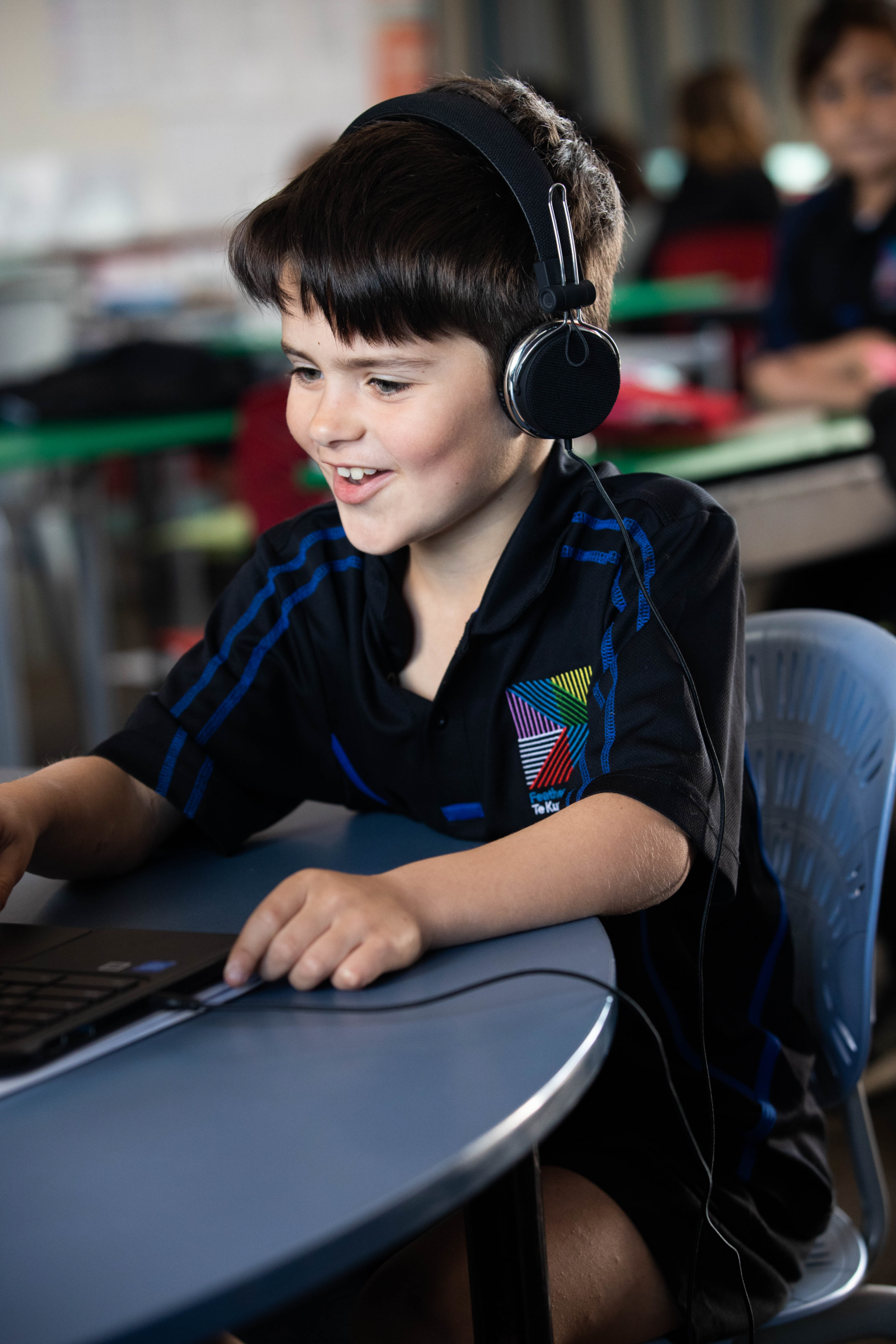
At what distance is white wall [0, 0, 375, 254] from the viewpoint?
626 cm

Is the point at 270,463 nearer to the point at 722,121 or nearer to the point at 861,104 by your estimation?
the point at 861,104

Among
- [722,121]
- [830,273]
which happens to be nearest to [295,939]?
[830,273]

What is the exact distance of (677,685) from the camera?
0.73 metres

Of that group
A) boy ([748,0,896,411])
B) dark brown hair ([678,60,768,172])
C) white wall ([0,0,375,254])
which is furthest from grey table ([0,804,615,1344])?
white wall ([0,0,375,254])

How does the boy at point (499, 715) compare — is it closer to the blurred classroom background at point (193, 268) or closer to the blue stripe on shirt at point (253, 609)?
the blue stripe on shirt at point (253, 609)

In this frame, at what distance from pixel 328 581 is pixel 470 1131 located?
52 cm

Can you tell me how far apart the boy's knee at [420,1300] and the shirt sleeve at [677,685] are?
26 cm

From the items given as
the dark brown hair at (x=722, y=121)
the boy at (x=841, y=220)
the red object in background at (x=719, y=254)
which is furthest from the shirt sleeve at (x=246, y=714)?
the dark brown hair at (x=722, y=121)

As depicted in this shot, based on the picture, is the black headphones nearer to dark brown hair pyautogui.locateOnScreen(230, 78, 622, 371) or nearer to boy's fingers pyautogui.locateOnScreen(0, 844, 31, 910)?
dark brown hair pyautogui.locateOnScreen(230, 78, 622, 371)

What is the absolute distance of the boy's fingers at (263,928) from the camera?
59 cm

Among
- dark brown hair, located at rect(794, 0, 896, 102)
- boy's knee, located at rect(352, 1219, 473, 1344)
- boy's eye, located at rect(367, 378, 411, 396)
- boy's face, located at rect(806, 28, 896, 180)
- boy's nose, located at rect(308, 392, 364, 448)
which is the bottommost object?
boy's knee, located at rect(352, 1219, 473, 1344)

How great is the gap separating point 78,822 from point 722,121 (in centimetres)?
434

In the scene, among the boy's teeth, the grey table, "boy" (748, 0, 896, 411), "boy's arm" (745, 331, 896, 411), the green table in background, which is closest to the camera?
the grey table

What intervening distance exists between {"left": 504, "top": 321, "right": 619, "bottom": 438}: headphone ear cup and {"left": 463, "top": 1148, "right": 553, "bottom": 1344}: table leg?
40 centimetres
